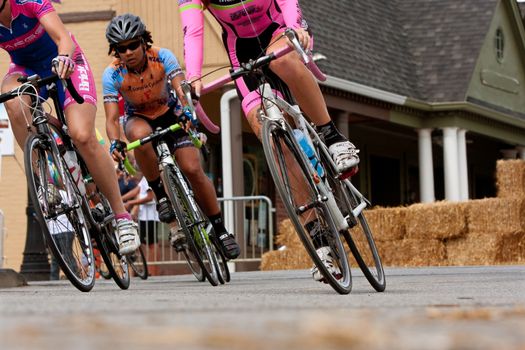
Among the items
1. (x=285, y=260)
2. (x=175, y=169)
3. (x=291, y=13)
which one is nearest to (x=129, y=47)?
(x=175, y=169)

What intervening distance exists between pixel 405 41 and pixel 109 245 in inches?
819

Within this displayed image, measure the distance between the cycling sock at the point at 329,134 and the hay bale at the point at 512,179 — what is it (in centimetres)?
1230

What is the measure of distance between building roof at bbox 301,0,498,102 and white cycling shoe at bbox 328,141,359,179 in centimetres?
1627

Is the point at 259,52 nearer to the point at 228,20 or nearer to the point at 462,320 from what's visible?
the point at 228,20

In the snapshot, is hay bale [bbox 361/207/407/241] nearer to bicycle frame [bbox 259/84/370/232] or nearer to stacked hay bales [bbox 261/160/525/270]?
stacked hay bales [bbox 261/160/525/270]

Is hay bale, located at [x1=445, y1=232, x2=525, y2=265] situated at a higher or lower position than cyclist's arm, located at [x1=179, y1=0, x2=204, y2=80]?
lower

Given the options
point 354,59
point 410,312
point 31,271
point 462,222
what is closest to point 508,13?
point 354,59

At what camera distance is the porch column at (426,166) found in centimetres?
2709

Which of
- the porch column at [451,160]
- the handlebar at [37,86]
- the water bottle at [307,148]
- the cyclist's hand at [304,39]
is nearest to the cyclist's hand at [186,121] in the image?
the handlebar at [37,86]

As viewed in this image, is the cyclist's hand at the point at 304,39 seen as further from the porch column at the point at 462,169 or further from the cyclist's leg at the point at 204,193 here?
the porch column at the point at 462,169

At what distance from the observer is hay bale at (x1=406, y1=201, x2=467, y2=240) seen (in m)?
20.1

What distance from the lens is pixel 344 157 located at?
7.62 metres

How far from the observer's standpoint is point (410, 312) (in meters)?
4.73

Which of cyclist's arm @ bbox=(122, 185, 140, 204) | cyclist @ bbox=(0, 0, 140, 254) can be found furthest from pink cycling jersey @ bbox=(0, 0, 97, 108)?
cyclist's arm @ bbox=(122, 185, 140, 204)
